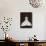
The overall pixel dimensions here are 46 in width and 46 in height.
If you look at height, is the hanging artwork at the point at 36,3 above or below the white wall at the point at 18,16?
above

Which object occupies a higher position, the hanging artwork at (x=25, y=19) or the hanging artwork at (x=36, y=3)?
the hanging artwork at (x=36, y=3)

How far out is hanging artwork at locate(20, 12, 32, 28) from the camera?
3.28 metres

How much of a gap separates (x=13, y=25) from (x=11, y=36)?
0.96 ft

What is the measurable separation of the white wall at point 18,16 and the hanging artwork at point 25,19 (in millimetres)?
80

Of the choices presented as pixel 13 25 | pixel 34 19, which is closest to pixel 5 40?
pixel 13 25

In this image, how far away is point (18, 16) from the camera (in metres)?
3.28

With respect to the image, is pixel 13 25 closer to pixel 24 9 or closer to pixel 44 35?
pixel 24 9

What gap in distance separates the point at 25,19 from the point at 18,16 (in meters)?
0.20

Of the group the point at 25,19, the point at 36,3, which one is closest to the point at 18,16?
the point at 25,19

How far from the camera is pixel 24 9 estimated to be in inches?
129

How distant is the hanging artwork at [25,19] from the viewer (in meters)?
3.28

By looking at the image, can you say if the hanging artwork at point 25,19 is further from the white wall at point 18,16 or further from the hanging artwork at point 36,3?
the hanging artwork at point 36,3

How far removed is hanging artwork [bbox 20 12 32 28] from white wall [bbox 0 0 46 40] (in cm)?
8

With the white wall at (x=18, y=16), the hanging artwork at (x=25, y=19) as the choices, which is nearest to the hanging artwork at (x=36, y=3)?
the white wall at (x=18, y=16)
